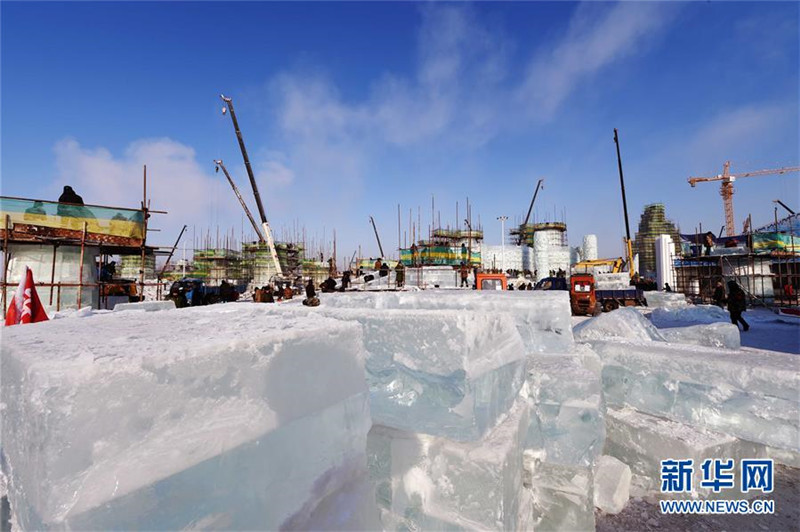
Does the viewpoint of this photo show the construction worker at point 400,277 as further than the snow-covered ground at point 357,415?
Yes

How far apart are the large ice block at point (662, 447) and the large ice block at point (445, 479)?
1.50m

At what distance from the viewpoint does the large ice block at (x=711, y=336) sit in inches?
150

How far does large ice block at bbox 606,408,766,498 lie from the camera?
7.47 ft

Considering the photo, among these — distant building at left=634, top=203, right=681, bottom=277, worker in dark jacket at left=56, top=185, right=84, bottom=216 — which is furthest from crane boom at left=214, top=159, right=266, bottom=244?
distant building at left=634, top=203, right=681, bottom=277

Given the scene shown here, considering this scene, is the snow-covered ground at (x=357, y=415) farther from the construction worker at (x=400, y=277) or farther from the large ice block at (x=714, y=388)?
the construction worker at (x=400, y=277)

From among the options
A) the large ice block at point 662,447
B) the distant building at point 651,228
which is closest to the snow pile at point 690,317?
the large ice block at point 662,447

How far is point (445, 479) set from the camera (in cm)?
137

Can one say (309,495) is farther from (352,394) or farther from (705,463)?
(705,463)

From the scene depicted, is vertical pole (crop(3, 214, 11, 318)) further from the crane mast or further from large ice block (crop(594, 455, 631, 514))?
the crane mast

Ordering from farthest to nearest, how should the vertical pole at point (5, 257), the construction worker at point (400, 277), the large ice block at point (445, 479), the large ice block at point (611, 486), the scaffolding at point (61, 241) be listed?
the construction worker at point (400, 277) < the scaffolding at point (61, 241) < the vertical pole at point (5, 257) < the large ice block at point (611, 486) < the large ice block at point (445, 479)

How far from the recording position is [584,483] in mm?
1894

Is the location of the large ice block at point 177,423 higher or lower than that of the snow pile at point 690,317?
higher

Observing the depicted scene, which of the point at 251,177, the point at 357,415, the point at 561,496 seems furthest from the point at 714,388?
the point at 251,177

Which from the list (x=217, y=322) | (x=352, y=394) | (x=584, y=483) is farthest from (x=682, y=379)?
(x=217, y=322)
